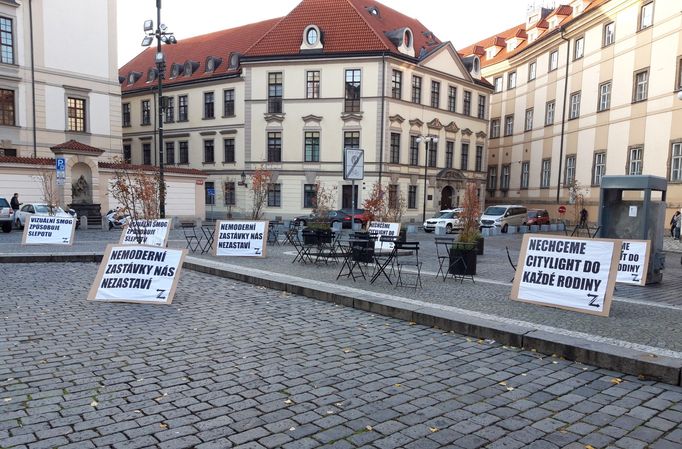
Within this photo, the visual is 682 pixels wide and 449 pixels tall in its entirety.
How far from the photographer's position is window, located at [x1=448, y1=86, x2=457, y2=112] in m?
44.4

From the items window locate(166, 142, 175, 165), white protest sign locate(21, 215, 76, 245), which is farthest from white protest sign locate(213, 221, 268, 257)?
window locate(166, 142, 175, 165)

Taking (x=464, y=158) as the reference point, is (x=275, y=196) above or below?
below

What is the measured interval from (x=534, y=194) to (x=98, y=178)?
33.2 meters

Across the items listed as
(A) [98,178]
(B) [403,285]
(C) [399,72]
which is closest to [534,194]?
(C) [399,72]

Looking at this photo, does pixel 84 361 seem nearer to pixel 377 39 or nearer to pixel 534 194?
pixel 377 39

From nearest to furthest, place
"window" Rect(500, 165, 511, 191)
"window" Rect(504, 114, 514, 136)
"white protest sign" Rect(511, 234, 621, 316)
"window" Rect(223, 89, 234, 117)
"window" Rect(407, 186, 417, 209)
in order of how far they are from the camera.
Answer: "white protest sign" Rect(511, 234, 621, 316)
"window" Rect(407, 186, 417, 209)
"window" Rect(223, 89, 234, 117)
"window" Rect(504, 114, 514, 136)
"window" Rect(500, 165, 511, 191)

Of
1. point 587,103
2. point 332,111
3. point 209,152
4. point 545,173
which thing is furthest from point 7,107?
point 545,173

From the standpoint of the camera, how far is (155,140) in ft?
160

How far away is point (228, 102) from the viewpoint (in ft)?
143

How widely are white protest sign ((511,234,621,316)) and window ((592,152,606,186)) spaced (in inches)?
1176

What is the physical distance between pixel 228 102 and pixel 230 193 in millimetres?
7829

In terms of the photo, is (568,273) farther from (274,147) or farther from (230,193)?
(230,193)

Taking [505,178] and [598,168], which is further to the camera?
[505,178]

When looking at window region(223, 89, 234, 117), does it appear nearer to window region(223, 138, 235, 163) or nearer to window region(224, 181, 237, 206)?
window region(223, 138, 235, 163)
